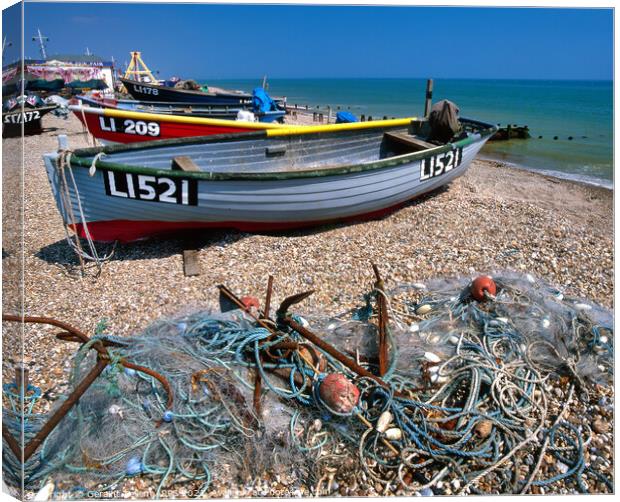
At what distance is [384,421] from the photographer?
9.59 feet

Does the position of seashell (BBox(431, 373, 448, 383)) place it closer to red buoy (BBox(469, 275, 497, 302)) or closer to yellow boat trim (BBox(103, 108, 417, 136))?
red buoy (BBox(469, 275, 497, 302))

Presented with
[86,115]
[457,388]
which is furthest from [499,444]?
[86,115]

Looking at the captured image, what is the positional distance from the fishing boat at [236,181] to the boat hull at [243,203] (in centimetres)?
1

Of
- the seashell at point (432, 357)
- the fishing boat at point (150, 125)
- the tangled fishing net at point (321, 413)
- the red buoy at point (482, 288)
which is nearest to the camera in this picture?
the tangled fishing net at point (321, 413)

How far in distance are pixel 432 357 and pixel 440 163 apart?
4841mm

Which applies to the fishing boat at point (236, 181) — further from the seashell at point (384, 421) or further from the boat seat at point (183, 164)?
the seashell at point (384, 421)

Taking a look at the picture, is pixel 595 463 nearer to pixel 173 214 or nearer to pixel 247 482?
pixel 247 482

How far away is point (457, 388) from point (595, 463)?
99cm

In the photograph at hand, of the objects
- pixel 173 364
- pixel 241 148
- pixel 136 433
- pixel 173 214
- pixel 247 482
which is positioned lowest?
pixel 247 482

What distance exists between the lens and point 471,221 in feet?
24.4

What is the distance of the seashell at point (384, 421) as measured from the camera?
2.89 metres

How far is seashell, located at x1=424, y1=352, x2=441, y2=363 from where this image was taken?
3.58 meters

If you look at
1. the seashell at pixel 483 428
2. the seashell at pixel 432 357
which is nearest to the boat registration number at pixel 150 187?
the seashell at pixel 432 357

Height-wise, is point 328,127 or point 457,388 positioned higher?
point 328,127
